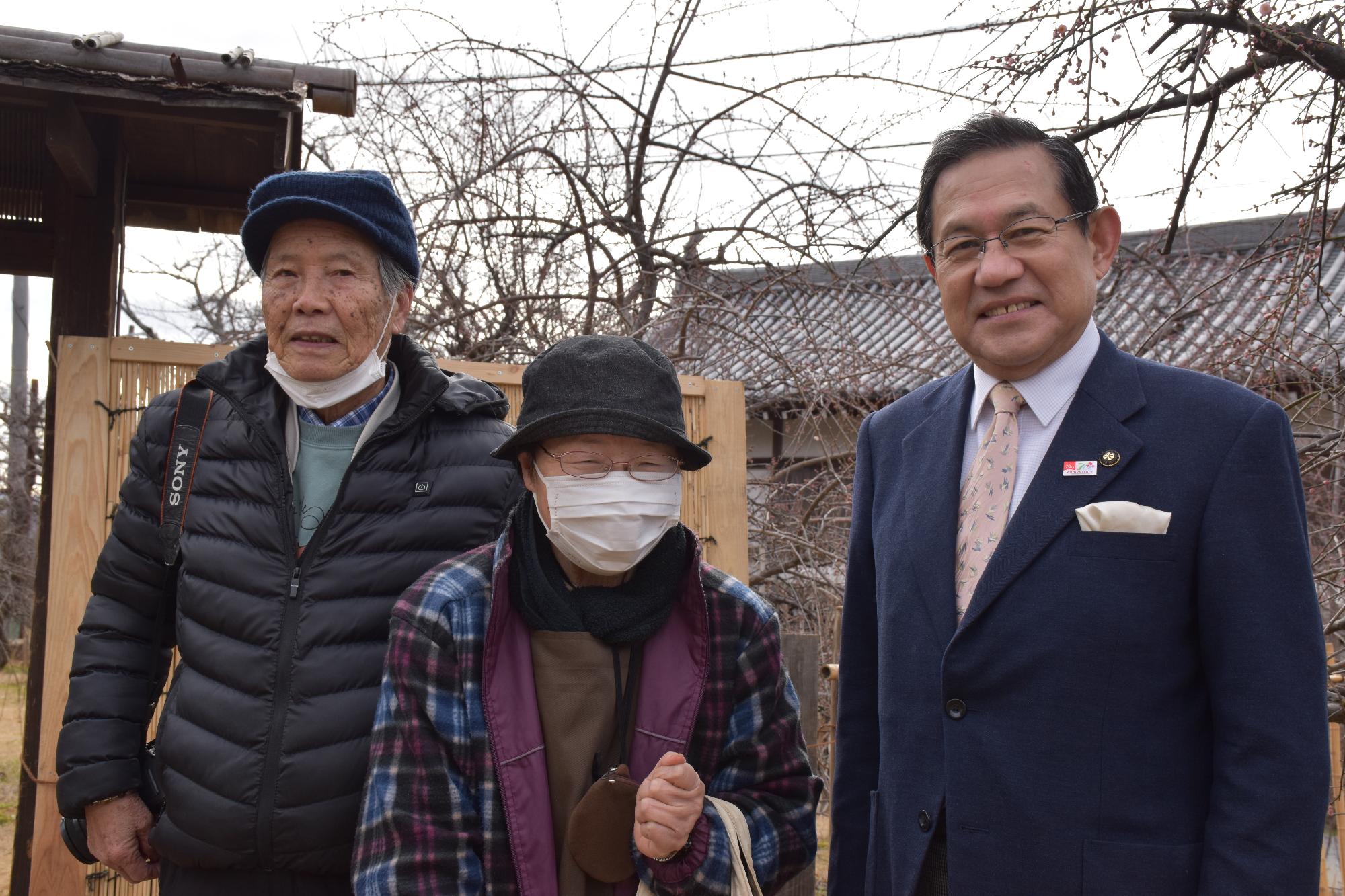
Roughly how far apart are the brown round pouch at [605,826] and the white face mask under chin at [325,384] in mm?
1096

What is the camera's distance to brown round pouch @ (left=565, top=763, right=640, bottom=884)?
1.76 metres

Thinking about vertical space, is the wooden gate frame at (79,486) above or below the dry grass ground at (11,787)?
above

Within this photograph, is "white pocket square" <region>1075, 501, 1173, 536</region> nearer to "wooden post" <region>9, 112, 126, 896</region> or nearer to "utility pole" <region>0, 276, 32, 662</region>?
"wooden post" <region>9, 112, 126, 896</region>

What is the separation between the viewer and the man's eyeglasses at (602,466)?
1.94 meters

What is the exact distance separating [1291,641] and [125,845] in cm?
229

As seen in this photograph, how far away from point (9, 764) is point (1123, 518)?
952 cm

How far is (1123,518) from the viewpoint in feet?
5.21

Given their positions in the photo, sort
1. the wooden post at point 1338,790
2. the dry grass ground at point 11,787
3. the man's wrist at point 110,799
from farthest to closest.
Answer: the dry grass ground at point 11,787 → the wooden post at point 1338,790 → the man's wrist at point 110,799

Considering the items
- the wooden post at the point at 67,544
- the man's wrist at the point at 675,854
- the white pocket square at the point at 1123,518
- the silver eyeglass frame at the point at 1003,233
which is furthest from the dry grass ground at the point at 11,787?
the silver eyeglass frame at the point at 1003,233

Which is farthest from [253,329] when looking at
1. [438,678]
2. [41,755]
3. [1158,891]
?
[1158,891]

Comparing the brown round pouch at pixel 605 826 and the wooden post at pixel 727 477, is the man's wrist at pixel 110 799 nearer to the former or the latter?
the brown round pouch at pixel 605 826

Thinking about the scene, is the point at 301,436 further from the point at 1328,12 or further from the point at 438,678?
the point at 1328,12

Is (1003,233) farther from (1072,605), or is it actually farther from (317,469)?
(317,469)

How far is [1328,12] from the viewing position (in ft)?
10.6
